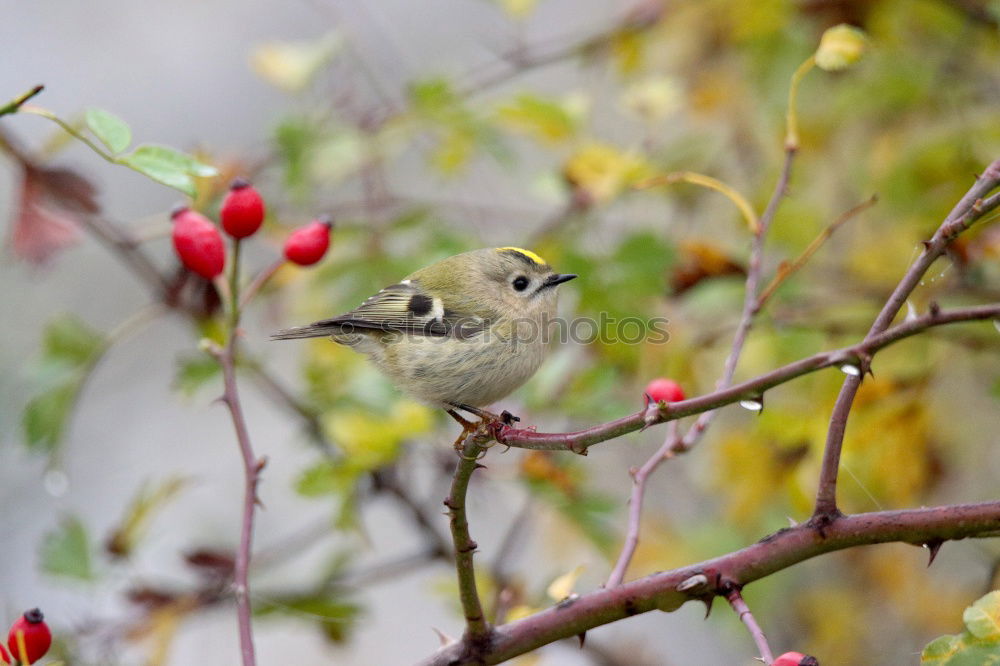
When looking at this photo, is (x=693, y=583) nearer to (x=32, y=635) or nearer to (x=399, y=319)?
(x=32, y=635)

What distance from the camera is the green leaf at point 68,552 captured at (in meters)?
1.64

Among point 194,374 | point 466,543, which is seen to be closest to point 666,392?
point 466,543

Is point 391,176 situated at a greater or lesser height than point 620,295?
lesser

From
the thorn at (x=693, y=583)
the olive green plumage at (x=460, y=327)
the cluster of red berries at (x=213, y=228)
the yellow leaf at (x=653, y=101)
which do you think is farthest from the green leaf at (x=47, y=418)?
the yellow leaf at (x=653, y=101)

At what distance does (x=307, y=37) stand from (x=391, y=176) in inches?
53.0

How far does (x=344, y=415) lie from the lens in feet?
6.15

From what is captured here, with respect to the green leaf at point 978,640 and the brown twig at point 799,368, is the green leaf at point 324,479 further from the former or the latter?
the green leaf at point 978,640

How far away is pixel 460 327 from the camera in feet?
6.63

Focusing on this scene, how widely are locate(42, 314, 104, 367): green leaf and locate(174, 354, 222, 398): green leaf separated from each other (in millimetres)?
196

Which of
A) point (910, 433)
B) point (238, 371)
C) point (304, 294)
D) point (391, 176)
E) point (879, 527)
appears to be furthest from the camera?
point (391, 176)

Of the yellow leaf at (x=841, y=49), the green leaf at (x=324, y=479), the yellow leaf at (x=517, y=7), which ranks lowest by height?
the green leaf at (x=324, y=479)

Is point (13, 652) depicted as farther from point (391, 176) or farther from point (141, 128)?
point (141, 128)

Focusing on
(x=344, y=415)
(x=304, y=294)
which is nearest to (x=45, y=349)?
(x=344, y=415)

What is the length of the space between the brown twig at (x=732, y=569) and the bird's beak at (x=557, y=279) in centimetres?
104
